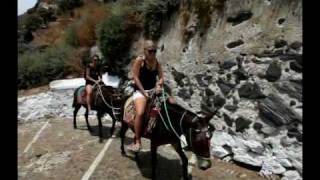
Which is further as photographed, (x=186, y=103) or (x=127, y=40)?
(x=127, y=40)

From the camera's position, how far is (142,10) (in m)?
14.1

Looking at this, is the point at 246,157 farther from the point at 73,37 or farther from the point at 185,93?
the point at 73,37

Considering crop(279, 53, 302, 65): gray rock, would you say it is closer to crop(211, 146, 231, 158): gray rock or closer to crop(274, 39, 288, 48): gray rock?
crop(274, 39, 288, 48): gray rock

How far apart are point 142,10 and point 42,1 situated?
2114cm

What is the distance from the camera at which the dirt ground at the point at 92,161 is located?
9.34m

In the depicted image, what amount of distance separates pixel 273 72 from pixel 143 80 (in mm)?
2533

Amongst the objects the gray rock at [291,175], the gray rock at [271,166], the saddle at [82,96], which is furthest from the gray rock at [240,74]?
the saddle at [82,96]

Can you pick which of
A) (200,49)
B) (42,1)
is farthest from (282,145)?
(42,1)

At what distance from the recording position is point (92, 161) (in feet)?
33.8

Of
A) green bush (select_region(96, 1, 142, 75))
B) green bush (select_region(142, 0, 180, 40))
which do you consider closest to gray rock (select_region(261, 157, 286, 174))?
green bush (select_region(142, 0, 180, 40))

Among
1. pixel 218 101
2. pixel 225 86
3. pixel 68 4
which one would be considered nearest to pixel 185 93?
pixel 218 101

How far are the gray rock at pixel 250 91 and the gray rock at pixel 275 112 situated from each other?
0.55 ft
